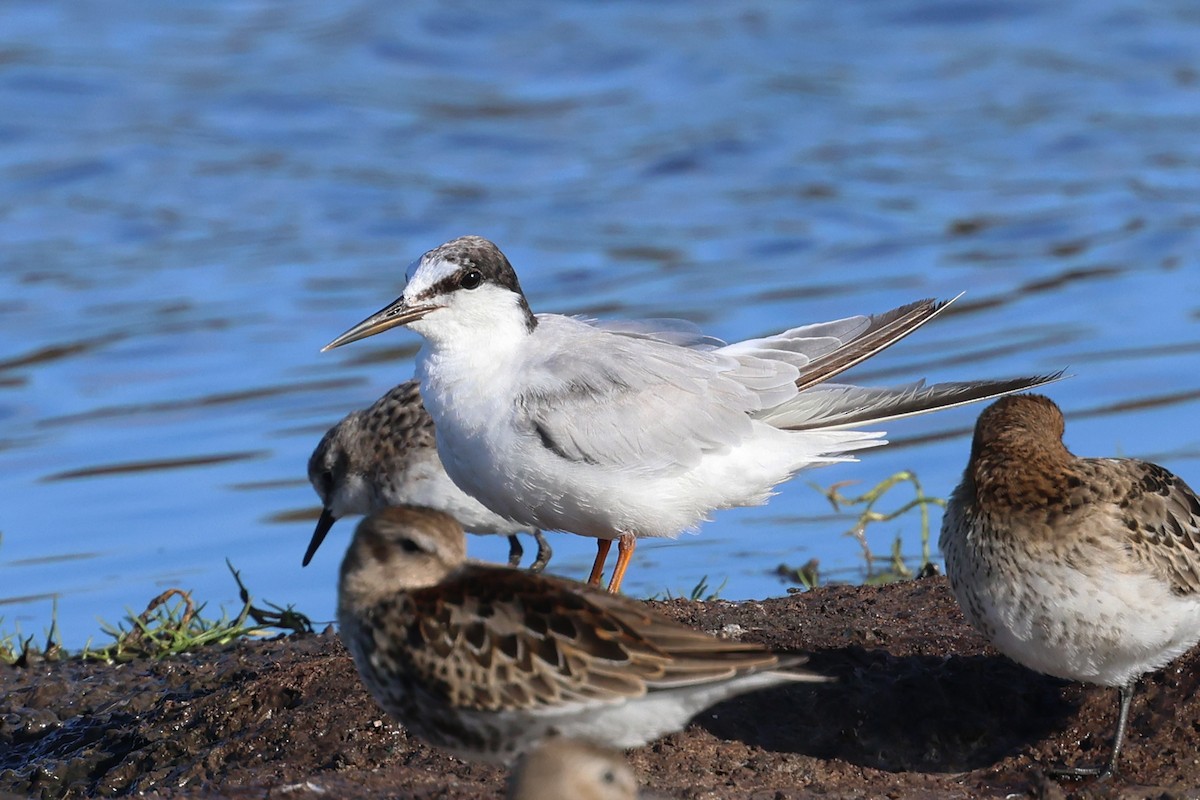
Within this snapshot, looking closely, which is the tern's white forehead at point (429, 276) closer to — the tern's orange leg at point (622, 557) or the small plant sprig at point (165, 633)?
the tern's orange leg at point (622, 557)

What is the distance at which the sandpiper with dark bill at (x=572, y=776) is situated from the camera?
4910 mm


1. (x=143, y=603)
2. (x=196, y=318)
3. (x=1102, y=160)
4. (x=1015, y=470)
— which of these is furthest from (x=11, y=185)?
(x=1015, y=470)

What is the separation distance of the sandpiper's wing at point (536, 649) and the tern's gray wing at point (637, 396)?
2.21 m

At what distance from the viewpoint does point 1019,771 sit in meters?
6.41

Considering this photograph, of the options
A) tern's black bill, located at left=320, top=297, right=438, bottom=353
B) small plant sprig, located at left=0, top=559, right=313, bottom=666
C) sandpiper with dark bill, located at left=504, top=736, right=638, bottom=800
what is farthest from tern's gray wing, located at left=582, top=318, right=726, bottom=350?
sandpiper with dark bill, located at left=504, top=736, right=638, bottom=800

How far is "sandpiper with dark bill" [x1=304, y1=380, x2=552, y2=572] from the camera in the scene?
9086 mm

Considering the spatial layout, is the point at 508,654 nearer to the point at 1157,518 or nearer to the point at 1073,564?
the point at 1073,564

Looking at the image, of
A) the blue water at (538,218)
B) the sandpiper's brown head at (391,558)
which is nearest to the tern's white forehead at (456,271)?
the blue water at (538,218)

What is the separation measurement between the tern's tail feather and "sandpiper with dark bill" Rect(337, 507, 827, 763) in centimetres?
288

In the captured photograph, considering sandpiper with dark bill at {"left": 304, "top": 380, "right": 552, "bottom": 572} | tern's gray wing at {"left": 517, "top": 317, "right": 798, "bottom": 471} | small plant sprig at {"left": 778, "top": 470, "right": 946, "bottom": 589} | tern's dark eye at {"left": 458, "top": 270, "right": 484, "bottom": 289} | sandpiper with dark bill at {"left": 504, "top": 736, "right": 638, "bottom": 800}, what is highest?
tern's dark eye at {"left": 458, "top": 270, "right": 484, "bottom": 289}

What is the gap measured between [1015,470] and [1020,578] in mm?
419

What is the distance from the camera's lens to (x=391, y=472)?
9.30 meters

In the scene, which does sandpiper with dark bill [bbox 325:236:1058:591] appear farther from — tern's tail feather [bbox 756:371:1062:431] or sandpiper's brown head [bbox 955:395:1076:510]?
sandpiper's brown head [bbox 955:395:1076:510]

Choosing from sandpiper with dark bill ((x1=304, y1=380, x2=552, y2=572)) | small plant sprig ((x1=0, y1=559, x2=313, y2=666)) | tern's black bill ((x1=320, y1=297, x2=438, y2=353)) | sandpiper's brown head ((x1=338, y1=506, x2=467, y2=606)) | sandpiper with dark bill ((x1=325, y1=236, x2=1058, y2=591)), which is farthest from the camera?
sandpiper with dark bill ((x1=304, y1=380, x2=552, y2=572))
